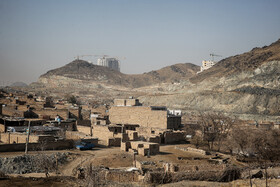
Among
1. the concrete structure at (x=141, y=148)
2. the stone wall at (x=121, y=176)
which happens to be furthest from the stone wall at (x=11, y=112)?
the stone wall at (x=121, y=176)

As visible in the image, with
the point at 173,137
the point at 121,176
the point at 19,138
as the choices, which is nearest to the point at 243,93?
the point at 173,137

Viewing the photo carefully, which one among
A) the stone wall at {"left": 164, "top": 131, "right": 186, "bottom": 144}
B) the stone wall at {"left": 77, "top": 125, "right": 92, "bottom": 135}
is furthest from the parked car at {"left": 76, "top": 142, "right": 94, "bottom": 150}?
the stone wall at {"left": 164, "top": 131, "right": 186, "bottom": 144}

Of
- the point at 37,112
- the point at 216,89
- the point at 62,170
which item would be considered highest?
the point at 216,89

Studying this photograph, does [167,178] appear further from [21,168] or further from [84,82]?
[84,82]

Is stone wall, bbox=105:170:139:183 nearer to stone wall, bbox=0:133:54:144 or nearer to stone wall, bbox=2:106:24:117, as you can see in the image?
stone wall, bbox=0:133:54:144

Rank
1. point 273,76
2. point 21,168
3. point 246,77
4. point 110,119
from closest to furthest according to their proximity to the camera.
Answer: point 21,168
point 110,119
point 273,76
point 246,77

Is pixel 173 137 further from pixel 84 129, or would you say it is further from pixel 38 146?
pixel 38 146

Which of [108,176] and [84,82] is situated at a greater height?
[84,82]

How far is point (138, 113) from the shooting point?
45.9 metres

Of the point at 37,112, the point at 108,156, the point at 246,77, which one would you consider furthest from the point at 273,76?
the point at 108,156

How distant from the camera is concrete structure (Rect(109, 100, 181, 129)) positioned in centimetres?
4320

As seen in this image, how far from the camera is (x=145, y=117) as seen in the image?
147 feet

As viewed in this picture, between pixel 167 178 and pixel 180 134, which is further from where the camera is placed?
pixel 180 134

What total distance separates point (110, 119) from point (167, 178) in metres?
31.3
